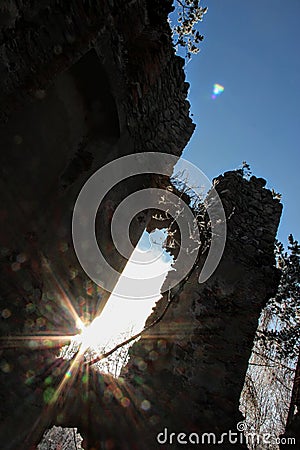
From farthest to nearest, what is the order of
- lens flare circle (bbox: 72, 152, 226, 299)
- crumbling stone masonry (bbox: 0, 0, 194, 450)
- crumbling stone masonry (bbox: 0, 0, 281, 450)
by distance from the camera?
1. lens flare circle (bbox: 72, 152, 226, 299)
2. crumbling stone masonry (bbox: 0, 0, 281, 450)
3. crumbling stone masonry (bbox: 0, 0, 194, 450)

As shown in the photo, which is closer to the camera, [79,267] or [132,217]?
[79,267]

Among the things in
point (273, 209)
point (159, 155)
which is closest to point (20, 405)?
point (159, 155)

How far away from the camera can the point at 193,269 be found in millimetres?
6074

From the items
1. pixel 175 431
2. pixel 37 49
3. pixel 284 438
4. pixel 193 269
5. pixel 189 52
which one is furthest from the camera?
pixel 189 52

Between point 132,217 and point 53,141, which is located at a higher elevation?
point 132,217

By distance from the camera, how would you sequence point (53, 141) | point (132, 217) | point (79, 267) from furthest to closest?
1. point (132, 217)
2. point (79, 267)
3. point (53, 141)

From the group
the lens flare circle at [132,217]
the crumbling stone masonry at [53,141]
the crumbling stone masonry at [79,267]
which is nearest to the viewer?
the crumbling stone masonry at [53,141]

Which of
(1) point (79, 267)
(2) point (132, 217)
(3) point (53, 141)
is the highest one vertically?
(2) point (132, 217)

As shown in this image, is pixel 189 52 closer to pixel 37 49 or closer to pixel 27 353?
pixel 37 49

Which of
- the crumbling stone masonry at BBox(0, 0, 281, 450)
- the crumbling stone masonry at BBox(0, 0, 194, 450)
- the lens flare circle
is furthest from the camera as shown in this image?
the lens flare circle

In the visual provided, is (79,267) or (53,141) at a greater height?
(53,141)

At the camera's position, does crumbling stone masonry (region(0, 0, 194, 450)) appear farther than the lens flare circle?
No

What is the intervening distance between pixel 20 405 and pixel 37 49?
363cm

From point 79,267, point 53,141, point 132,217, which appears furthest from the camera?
point 132,217
